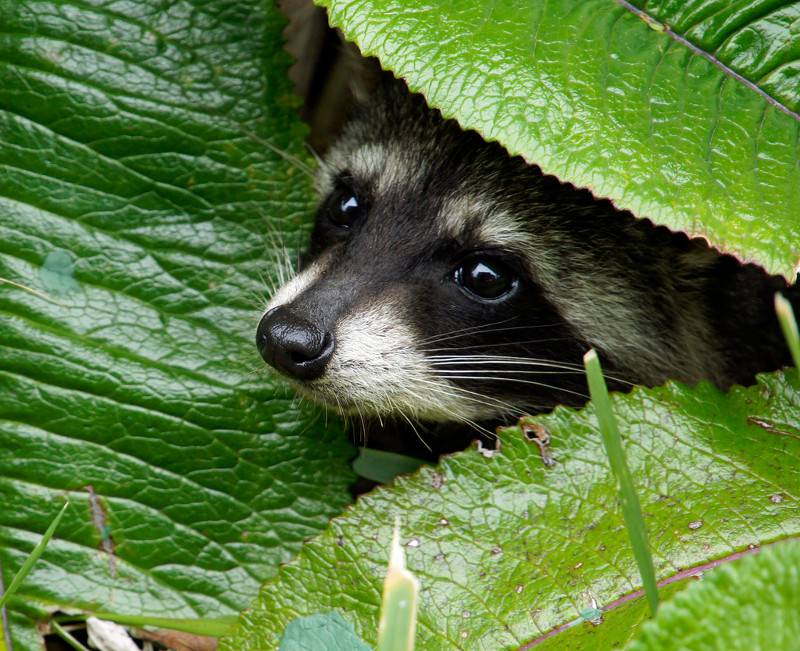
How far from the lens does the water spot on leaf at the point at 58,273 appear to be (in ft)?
10.6

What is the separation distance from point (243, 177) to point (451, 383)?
3.34 feet

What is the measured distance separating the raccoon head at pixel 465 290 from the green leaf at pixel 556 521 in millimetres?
556

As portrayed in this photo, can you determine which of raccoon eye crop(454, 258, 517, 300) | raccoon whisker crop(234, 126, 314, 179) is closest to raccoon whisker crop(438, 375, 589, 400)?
raccoon eye crop(454, 258, 517, 300)

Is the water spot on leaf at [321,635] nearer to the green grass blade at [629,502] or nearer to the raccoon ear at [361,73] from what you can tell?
the green grass blade at [629,502]

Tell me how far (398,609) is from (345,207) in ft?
6.90

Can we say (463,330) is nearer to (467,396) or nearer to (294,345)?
(467,396)

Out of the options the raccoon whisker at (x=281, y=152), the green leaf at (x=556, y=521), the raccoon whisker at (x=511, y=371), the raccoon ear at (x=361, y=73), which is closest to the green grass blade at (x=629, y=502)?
the green leaf at (x=556, y=521)

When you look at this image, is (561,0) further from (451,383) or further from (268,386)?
(268,386)

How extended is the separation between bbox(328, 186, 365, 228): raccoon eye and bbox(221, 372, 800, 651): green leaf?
1228 mm

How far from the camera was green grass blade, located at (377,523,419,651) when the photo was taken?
5.77 feet

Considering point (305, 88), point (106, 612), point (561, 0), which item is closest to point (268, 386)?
point (106, 612)

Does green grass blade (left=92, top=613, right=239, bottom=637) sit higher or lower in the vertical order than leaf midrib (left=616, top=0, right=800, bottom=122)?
lower

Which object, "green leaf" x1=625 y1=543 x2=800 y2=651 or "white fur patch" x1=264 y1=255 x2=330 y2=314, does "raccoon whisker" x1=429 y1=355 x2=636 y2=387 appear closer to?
"white fur patch" x1=264 y1=255 x2=330 y2=314

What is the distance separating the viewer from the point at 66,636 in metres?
2.82
